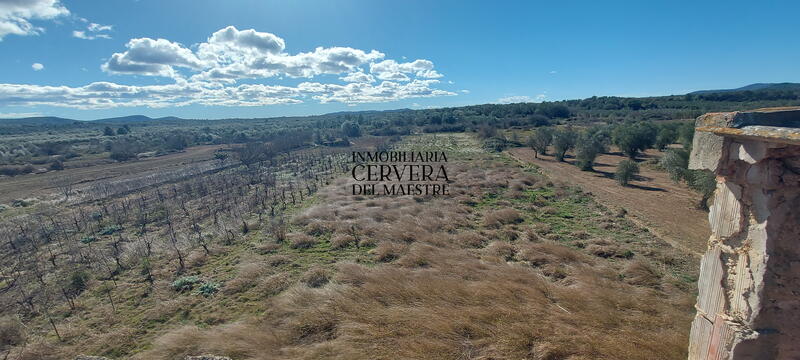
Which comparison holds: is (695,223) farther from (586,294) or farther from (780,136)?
(780,136)

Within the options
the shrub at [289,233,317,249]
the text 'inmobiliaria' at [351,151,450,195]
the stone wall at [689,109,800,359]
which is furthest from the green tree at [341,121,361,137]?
the stone wall at [689,109,800,359]

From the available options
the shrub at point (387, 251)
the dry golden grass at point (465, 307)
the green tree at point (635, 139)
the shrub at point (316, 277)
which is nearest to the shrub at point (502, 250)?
the dry golden grass at point (465, 307)

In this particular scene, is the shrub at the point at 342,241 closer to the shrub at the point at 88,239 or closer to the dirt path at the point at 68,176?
the shrub at the point at 88,239

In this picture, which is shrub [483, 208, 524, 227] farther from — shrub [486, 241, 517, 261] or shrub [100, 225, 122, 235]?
shrub [100, 225, 122, 235]

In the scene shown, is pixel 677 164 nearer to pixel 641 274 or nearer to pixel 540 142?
pixel 641 274

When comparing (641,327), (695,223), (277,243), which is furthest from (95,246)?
(695,223)
